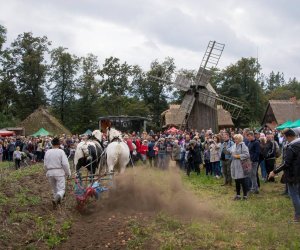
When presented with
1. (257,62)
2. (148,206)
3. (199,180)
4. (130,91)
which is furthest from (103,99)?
(148,206)

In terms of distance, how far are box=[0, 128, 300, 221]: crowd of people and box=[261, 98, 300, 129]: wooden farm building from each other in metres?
34.9

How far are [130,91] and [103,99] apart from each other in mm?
7718

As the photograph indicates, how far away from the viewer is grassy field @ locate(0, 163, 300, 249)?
8438mm

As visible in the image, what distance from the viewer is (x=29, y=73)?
66.7m

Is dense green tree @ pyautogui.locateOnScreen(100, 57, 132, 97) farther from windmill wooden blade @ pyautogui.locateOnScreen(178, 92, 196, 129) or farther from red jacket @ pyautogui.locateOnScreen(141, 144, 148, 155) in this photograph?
red jacket @ pyautogui.locateOnScreen(141, 144, 148, 155)

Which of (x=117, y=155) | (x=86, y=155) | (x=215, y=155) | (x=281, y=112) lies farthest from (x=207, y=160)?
(x=281, y=112)

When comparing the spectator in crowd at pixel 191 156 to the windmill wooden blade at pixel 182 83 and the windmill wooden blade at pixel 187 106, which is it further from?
the windmill wooden blade at pixel 182 83

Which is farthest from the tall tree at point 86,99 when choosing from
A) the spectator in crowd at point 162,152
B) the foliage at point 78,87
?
the spectator in crowd at point 162,152

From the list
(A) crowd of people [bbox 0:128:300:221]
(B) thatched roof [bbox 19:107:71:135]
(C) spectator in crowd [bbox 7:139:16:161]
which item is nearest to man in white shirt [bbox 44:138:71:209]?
(A) crowd of people [bbox 0:128:300:221]

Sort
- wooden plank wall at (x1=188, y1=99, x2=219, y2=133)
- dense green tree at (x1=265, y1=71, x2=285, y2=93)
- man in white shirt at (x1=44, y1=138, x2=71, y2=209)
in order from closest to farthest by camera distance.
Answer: man in white shirt at (x1=44, y1=138, x2=71, y2=209), wooden plank wall at (x1=188, y1=99, x2=219, y2=133), dense green tree at (x1=265, y1=71, x2=285, y2=93)

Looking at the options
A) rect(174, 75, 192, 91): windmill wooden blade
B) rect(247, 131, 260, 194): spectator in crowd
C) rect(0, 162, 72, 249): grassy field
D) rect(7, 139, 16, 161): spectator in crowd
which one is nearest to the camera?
rect(0, 162, 72, 249): grassy field

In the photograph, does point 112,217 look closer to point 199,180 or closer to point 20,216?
point 20,216

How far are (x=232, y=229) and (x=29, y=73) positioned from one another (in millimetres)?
60883

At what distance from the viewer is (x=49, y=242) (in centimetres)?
866
